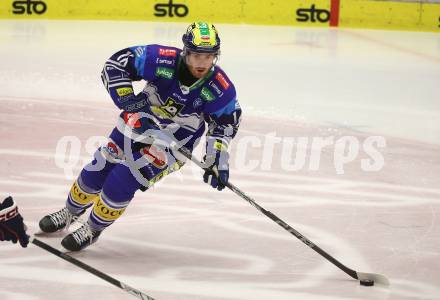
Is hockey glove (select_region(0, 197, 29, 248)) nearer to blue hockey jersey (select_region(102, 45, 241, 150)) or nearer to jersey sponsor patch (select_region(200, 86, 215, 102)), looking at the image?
blue hockey jersey (select_region(102, 45, 241, 150))

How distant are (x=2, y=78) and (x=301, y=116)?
130 inches

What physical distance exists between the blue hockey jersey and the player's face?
0.08m

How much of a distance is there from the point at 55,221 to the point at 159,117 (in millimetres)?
950

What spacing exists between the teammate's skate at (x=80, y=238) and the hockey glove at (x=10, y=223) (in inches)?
52.5

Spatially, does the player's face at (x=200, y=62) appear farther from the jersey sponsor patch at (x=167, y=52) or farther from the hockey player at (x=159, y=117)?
the jersey sponsor patch at (x=167, y=52)

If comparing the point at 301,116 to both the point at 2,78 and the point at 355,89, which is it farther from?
the point at 2,78

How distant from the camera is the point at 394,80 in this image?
12031mm

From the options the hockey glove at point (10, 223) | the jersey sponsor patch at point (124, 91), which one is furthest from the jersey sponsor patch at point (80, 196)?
the hockey glove at point (10, 223)

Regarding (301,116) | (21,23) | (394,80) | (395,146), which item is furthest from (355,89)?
(21,23)

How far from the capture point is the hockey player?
5879 millimetres

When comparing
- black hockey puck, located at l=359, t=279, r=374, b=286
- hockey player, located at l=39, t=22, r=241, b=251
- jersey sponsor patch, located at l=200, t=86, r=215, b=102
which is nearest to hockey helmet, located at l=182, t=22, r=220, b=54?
hockey player, located at l=39, t=22, r=241, b=251

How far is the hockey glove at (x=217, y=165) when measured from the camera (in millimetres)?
5945

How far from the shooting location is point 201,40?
5.82m

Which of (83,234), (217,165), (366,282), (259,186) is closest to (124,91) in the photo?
(217,165)
